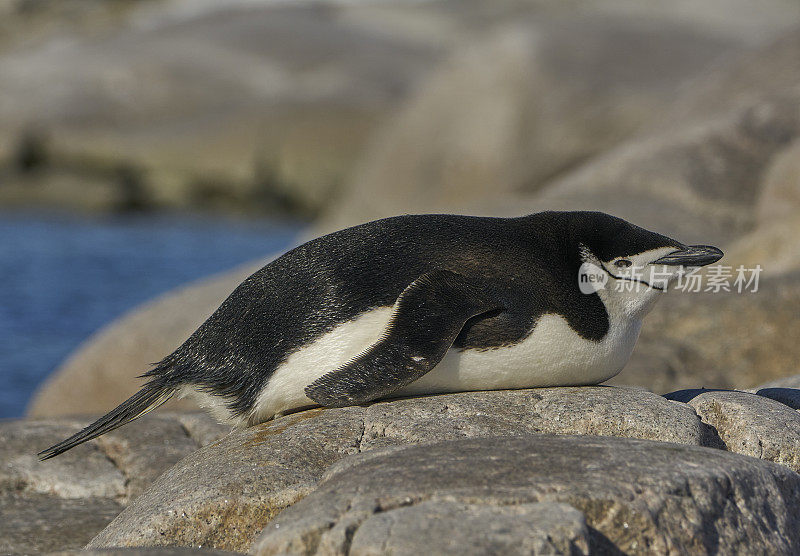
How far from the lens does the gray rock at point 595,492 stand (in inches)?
127

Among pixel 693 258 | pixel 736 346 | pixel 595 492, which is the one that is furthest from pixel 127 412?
pixel 736 346

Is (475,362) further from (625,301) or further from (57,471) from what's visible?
(57,471)

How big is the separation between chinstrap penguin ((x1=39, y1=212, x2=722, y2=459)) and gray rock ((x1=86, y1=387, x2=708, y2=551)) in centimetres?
11

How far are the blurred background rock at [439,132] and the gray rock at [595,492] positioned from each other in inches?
144

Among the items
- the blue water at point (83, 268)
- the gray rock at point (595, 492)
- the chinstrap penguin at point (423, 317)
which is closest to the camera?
the gray rock at point (595, 492)

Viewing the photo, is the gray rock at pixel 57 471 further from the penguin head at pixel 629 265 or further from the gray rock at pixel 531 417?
the penguin head at pixel 629 265

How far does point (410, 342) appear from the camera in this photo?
13.7ft

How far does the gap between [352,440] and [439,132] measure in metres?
11.3

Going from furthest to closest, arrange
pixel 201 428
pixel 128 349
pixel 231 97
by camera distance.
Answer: pixel 231 97, pixel 128 349, pixel 201 428

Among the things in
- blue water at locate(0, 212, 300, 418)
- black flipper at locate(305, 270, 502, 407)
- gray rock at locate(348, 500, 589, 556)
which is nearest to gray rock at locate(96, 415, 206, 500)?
black flipper at locate(305, 270, 502, 407)

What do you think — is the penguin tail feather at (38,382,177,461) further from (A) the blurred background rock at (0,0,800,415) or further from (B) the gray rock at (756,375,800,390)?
(A) the blurred background rock at (0,0,800,415)

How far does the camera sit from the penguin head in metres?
4.50

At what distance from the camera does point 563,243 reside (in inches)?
181

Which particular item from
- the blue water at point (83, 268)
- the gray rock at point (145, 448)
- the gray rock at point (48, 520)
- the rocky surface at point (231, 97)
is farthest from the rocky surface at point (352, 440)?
the rocky surface at point (231, 97)
